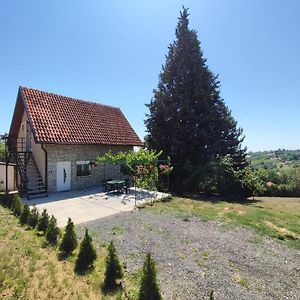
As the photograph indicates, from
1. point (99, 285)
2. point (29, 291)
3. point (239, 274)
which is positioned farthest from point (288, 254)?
point (29, 291)

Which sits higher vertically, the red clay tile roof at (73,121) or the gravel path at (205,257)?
the red clay tile roof at (73,121)

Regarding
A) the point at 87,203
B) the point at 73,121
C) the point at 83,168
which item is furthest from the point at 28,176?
the point at 87,203

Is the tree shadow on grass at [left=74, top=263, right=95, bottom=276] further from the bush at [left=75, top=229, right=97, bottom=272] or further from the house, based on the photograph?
the house

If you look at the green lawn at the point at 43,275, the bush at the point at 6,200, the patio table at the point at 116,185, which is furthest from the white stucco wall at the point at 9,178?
the green lawn at the point at 43,275

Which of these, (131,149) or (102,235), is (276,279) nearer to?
(102,235)

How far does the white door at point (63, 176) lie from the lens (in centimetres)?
1780

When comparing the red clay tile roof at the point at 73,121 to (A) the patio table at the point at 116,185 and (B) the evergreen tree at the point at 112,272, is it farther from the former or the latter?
(B) the evergreen tree at the point at 112,272

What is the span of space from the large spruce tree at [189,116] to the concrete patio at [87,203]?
712cm

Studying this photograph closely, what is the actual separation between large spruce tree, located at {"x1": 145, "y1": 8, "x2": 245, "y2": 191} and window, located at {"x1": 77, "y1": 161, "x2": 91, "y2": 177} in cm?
776

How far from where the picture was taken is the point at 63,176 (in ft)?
59.5

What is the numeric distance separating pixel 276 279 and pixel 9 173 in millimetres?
19561

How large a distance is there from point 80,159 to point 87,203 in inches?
213

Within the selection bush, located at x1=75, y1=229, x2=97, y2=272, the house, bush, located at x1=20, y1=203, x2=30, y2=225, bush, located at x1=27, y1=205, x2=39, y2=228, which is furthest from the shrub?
the house

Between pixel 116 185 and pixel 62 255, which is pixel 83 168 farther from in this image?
pixel 62 255
